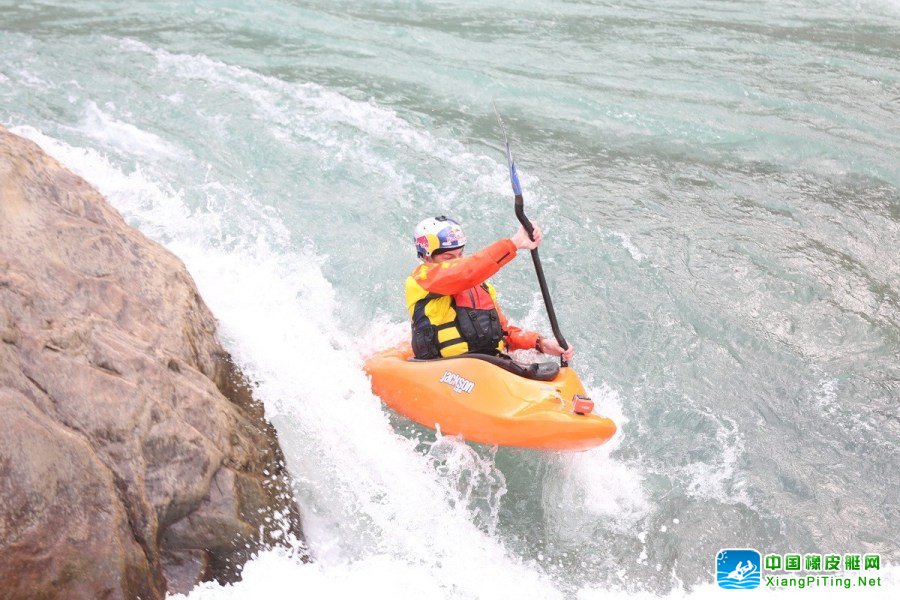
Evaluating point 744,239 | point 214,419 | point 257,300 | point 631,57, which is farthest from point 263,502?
point 631,57

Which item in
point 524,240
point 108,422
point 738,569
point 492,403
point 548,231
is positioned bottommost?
point 738,569

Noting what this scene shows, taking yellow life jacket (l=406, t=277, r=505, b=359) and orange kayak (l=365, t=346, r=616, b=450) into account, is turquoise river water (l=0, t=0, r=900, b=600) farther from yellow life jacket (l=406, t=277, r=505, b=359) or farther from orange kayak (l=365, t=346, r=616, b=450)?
yellow life jacket (l=406, t=277, r=505, b=359)

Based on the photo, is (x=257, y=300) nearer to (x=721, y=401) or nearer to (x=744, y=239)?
(x=721, y=401)

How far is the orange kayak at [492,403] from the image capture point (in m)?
4.92

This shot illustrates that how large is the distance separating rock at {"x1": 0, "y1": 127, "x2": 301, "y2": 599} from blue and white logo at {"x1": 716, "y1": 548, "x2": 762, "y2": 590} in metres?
2.31

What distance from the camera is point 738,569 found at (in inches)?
190

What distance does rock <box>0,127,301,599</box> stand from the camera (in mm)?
3270

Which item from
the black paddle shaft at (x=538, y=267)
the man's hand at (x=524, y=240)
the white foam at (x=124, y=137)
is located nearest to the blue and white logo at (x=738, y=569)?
the black paddle shaft at (x=538, y=267)

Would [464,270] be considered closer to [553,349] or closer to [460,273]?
[460,273]

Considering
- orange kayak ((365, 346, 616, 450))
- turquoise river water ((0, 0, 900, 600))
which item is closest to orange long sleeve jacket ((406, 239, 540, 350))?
orange kayak ((365, 346, 616, 450))

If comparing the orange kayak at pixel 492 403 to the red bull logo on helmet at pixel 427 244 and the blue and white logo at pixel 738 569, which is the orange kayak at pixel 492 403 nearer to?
the red bull logo on helmet at pixel 427 244

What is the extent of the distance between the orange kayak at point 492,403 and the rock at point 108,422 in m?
0.99

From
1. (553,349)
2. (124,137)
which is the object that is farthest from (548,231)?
(124,137)

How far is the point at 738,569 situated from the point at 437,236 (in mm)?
2588
